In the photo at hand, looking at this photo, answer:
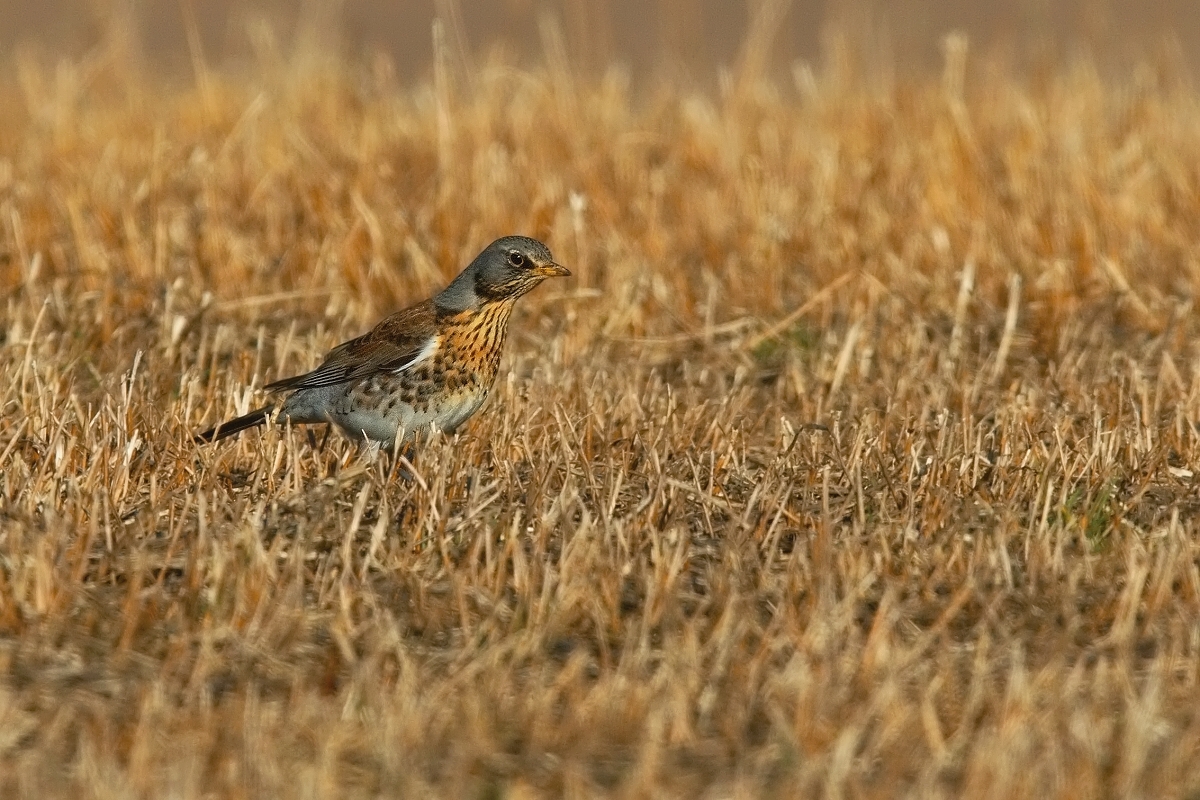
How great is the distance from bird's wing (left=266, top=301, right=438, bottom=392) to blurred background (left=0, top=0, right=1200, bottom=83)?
17.0 ft

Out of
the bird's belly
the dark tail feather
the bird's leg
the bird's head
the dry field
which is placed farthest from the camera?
the bird's head

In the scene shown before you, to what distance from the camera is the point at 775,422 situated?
815 cm

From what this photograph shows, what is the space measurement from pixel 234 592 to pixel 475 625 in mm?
688

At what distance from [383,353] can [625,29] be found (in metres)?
17.8

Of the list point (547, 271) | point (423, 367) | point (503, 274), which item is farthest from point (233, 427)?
point (547, 271)

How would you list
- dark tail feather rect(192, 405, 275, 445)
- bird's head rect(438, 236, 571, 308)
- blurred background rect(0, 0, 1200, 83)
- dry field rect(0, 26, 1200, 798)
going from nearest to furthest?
1. dry field rect(0, 26, 1200, 798)
2. dark tail feather rect(192, 405, 275, 445)
3. bird's head rect(438, 236, 571, 308)
4. blurred background rect(0, 0, 1200, 83)

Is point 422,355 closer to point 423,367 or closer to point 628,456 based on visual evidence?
point 423,367

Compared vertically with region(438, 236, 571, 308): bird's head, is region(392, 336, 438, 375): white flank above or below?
below

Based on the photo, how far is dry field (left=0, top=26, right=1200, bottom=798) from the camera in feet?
14.9

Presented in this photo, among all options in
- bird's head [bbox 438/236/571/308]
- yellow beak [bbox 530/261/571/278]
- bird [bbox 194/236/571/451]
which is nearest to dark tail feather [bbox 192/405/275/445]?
bird [bbox 194/236/571/451]

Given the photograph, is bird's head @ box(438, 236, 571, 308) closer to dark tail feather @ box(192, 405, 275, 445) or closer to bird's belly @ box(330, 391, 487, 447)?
bird's belly @ box(330, 391, 487, 447)

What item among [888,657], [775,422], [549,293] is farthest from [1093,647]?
[549,293]

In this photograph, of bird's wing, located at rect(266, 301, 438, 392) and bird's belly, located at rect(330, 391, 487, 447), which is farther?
bird's wing, located at rect(266, 301, 438, 392)

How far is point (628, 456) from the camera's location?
7.03 metres
